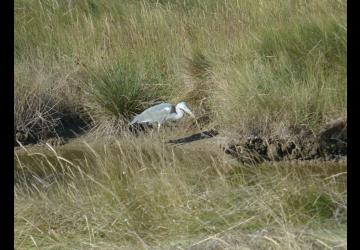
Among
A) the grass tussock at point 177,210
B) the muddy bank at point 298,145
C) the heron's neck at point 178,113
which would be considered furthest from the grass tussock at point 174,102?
the heron's neck at point 178,113

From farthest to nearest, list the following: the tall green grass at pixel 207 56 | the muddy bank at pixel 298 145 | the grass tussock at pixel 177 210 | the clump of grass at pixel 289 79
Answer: the tall green grass at pixel 207 56 < the clump of grass at pixel 289 79 < the muddy bank at pixel 298 145 < the grass tussock at pixel 177 210

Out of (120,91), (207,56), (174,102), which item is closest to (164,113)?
(174,102)

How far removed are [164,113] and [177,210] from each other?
9.76ft

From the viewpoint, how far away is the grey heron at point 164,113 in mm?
8078

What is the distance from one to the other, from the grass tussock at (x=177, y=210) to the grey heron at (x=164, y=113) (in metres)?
2.03

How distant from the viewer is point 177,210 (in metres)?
5.21

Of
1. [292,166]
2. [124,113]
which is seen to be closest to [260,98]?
[292,166]

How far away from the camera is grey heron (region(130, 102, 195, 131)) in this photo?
26.5 feet

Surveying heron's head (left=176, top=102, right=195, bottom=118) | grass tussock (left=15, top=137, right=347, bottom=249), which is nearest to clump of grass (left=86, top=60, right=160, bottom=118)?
heron's head (left=176, top=102, right=195, bottom=118)

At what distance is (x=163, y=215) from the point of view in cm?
527

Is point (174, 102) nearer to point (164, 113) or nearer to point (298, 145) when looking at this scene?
point (164, 113)

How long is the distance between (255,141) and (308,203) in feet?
Answer: 7.77

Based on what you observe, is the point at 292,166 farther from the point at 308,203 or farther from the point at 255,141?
the point at 308,203

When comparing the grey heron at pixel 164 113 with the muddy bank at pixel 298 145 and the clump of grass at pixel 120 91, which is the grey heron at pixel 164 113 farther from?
the muddy bank at pixel 298 145
